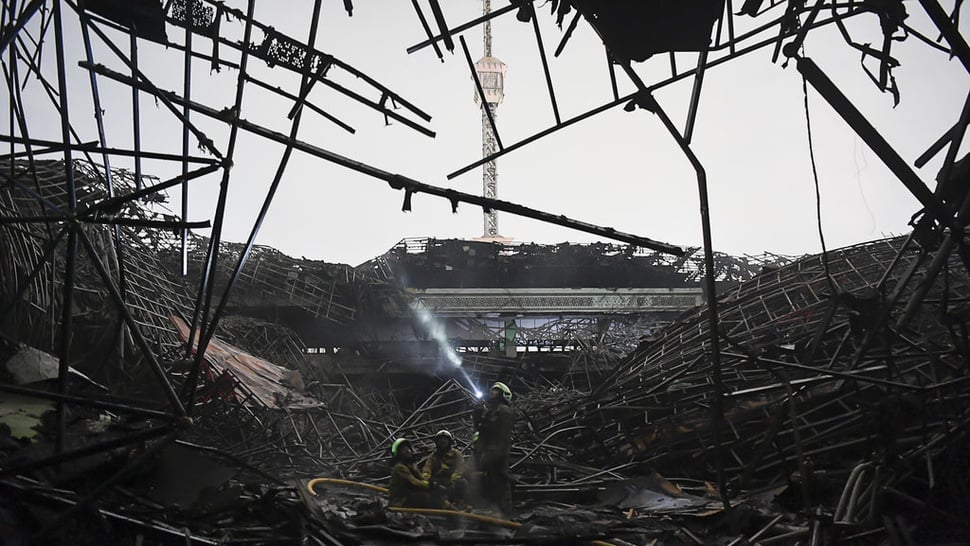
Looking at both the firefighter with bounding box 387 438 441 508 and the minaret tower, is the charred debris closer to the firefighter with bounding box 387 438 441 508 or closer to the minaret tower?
the firefighter with bounding box 387 438 441 508

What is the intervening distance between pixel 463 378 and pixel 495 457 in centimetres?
1003

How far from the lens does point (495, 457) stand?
7.48 metres

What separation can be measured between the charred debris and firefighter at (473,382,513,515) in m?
0.44

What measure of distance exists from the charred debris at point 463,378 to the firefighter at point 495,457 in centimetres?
44

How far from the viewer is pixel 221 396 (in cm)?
1113

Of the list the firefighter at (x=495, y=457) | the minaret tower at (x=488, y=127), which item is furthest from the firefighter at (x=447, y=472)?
the minaret tower at (x=488, y=127)

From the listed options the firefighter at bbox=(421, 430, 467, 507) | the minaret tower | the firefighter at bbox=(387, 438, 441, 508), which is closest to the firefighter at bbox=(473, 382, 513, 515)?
the firefighter at bbox=(421, 430, 467, 507)

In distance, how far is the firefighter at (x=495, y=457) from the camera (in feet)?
24.6

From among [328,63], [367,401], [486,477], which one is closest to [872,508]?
[486,477]

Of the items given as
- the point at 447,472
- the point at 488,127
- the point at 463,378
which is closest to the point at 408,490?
the point at 447,472

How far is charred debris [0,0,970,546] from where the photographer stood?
13.8 ft

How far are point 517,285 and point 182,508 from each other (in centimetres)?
1962

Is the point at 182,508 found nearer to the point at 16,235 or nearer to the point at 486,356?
the point at 16,235

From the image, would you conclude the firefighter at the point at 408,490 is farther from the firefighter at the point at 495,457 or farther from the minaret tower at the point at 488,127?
the minaret tower at the point at 488,127
